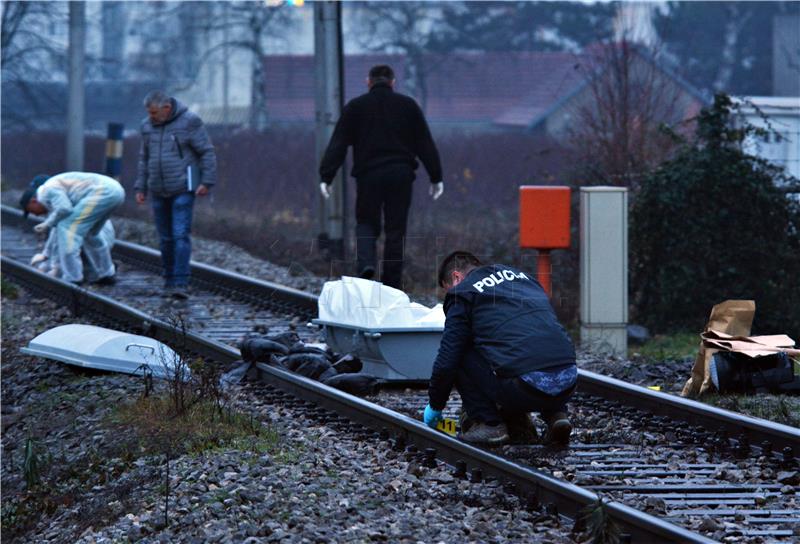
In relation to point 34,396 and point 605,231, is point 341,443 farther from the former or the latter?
point 605,231

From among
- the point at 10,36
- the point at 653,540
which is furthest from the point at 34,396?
the point at 10,36

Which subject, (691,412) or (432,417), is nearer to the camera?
(432,417)

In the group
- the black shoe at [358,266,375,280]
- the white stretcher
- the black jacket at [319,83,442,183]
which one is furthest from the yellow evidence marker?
the black jacket at [319,83,442,183]

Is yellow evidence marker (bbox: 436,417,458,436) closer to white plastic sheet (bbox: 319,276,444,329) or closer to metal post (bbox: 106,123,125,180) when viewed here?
white plastic sheet (bbox: 319,276,444,329)

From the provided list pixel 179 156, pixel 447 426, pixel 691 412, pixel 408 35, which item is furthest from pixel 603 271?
pixel 408 35

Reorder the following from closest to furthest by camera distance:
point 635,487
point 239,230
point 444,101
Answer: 1. point 635,487
2. point 239,230
3. point 444,101

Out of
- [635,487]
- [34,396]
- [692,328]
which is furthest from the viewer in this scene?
[692,328]

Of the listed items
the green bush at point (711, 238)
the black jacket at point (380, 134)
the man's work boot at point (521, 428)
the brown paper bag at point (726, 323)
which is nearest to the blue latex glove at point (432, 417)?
the man's work boot at point (521, 428)

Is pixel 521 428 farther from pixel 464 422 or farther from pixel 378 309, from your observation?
pixel 378 309

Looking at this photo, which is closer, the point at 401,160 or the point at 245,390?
the point at 245,390

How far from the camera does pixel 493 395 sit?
690 cm

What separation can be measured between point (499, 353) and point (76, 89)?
2093cm

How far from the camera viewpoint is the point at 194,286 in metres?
14.5

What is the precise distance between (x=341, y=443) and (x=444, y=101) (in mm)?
50241
